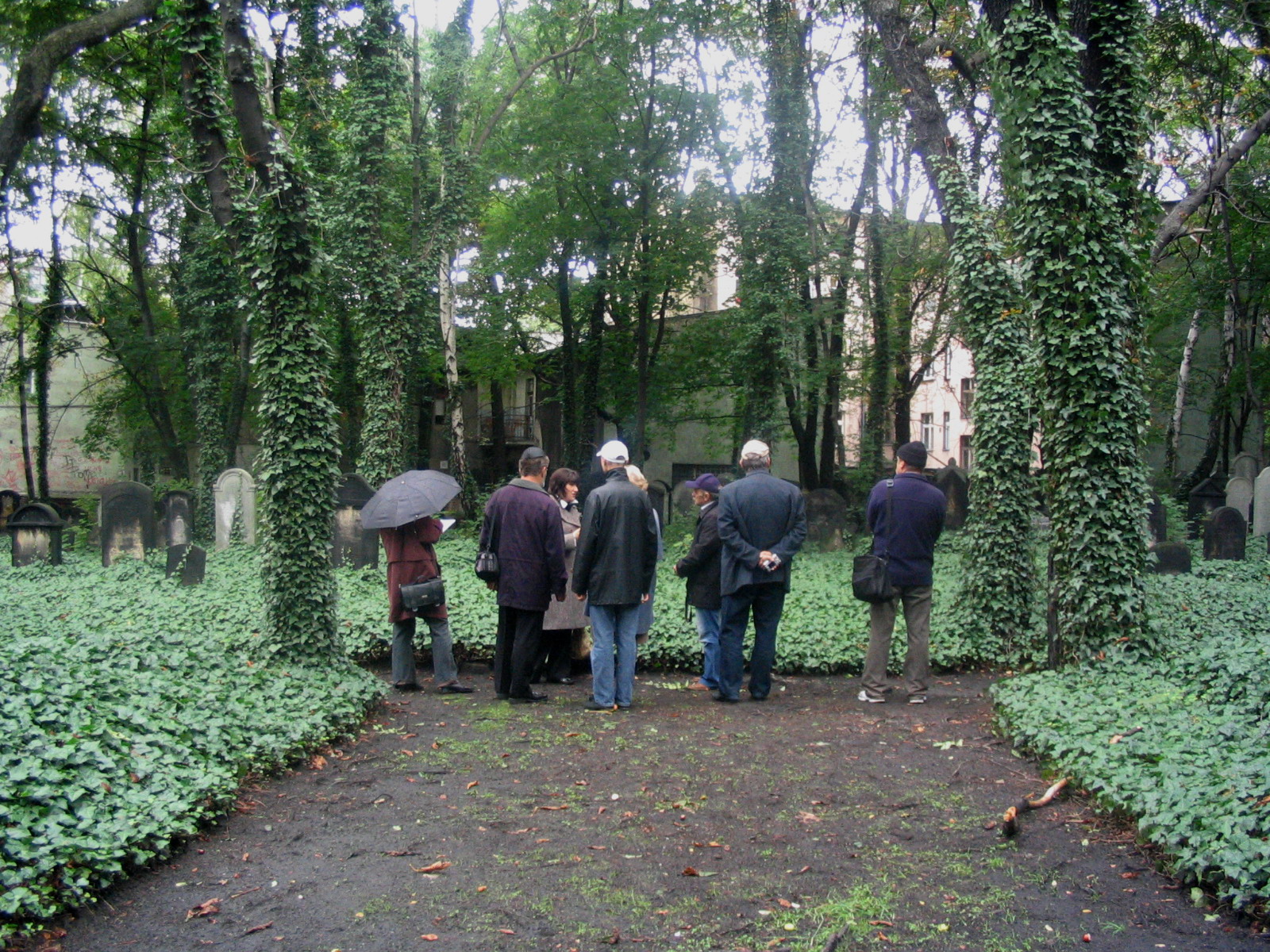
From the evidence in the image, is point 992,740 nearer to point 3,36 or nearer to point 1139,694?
point 1139,694

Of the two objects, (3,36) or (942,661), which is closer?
(942,661)

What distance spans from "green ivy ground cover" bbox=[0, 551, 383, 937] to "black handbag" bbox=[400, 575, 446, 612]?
684mm

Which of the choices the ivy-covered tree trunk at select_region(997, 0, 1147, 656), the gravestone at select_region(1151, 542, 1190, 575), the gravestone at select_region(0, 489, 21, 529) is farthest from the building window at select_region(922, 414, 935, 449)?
the ivy-covered tree trunk at select_region(997, 0, 1147, 656)

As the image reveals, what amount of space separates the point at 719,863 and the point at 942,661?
5.74 metres

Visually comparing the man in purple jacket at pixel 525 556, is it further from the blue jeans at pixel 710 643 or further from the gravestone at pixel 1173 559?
the gravestone at pixel 1173 559

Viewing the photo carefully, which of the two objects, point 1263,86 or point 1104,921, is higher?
point 1263,86

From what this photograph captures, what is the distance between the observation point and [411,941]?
12.5ft

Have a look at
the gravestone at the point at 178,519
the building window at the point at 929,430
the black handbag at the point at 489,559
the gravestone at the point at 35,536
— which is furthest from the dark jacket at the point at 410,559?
the building window at the point at 929,430

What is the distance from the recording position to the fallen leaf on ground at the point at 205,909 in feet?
13.3

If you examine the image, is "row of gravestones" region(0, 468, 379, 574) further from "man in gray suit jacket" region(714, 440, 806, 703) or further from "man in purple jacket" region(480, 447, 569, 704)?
"man in gray suit jacket" region(714, 440, 806, 703)

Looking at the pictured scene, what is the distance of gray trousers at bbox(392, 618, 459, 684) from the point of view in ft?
27.8

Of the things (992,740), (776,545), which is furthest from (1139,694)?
(776,545)

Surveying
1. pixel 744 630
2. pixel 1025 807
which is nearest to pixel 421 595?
pixel 744 630

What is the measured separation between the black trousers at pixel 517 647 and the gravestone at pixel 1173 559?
34.8 feet
